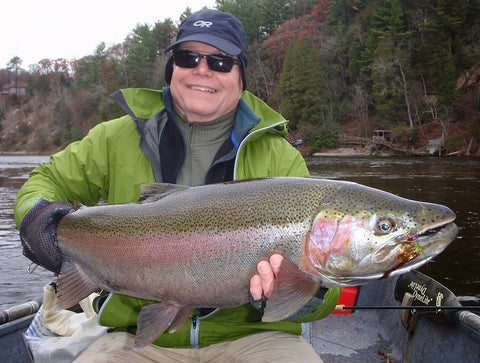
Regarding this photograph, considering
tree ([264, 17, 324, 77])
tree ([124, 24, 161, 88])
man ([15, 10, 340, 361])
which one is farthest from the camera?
tree ([124, 24, 161, 88])

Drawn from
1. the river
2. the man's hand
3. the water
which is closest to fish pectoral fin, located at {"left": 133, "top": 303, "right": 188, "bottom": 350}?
the man's hand

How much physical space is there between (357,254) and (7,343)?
2.93 meters

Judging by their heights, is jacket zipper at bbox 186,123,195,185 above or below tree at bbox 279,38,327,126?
below

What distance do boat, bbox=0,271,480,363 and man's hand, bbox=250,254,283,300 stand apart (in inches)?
35.5

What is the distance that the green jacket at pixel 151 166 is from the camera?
9.03 feet

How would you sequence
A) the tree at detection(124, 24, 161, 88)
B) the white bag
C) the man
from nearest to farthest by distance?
the man → the white bag → the tree at detection(124, 24, 161, 88)

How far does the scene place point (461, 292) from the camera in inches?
299

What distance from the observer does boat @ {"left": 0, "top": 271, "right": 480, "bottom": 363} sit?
3.35 metres

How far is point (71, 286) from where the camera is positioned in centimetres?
256

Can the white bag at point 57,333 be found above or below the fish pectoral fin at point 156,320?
below

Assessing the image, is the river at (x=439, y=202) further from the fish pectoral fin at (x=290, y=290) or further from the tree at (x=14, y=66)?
the tree at (x=14, y=66)

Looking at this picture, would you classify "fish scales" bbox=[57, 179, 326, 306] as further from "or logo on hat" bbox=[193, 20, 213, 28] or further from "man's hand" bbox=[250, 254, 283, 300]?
"or logo on hat" bbox=[193, 20, 213, 28]

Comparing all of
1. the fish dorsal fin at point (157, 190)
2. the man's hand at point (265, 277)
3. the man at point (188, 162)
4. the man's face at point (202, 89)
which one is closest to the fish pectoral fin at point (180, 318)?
the man at point (188, 162)

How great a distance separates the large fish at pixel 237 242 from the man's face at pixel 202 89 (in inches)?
32.0
